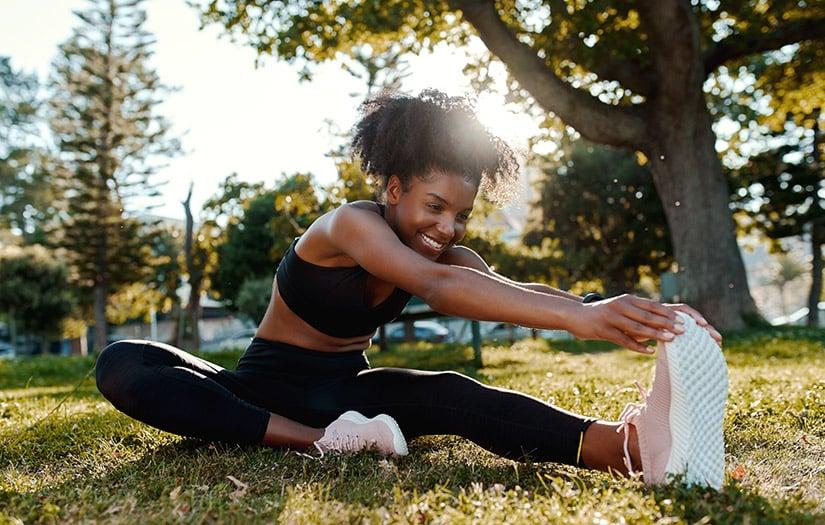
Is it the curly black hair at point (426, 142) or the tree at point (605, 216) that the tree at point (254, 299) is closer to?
the tree at point (605, 216)

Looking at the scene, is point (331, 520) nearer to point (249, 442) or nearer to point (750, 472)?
point (249, 442)

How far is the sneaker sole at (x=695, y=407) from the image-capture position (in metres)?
2.22

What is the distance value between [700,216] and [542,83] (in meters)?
3.39

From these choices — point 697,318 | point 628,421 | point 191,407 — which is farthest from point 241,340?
point 697,318

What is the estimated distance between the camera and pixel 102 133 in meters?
28.5

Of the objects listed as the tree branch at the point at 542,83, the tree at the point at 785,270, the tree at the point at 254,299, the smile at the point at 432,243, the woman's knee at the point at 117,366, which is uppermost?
the tree branch at the point at 542,83

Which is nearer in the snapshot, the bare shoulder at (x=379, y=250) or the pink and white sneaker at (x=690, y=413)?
the pink and white sneaker at (x=690, y=413)

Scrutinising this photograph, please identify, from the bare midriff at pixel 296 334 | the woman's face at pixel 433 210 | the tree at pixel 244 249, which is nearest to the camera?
the woman's face at pixel 433 210

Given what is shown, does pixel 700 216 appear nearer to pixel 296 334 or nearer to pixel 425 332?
pixel 296 334

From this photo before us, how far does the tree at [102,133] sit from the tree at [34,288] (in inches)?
83.3

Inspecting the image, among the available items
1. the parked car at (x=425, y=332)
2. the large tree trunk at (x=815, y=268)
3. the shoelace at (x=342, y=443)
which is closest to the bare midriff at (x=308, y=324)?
the shoelace at (x=342, y=443)

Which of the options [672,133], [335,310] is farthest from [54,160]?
[335,310]

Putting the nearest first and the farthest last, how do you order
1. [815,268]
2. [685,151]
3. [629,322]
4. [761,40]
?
1. [629,322]
2. [761,40]
3. [685,151]
4. [815,268]

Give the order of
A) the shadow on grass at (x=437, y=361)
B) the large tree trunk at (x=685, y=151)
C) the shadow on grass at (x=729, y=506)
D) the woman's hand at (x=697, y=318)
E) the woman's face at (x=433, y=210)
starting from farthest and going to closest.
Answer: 1. the large tree trunk at (x=685, y=151)
2. the shadow on grass at (x=437, y=361)
3. the woman's face at (x=433, y=210)
4. the woman's hand at (x=697, y=318)
5. the shadow on grass at (x=729, y=506)
